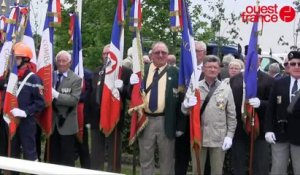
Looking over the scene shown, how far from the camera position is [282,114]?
8.79 meters

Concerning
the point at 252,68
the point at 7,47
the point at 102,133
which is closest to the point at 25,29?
the point at 7,47

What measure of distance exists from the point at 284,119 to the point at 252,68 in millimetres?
882

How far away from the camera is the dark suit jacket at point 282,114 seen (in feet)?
28.1

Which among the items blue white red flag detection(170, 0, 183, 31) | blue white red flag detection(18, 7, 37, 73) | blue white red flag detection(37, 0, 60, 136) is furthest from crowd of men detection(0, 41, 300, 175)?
blue white red flag detection(18, 7, 37, 73)

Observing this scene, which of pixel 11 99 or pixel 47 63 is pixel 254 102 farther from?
pixel 11 99

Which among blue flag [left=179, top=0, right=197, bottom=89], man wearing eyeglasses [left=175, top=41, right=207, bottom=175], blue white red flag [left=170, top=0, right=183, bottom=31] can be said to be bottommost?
man wearing eyeglasses [left=175, top=41, right=207, bottom=175]

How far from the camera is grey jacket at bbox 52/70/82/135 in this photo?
9891mm

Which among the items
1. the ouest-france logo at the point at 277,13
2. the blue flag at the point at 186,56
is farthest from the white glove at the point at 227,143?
the ouest-france logo at the point at 277,13

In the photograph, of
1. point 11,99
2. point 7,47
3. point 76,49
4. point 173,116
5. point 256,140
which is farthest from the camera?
point 76,49

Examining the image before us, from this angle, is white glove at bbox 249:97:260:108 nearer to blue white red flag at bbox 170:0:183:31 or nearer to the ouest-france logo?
blue white red flag at bbox 170:0:183:31

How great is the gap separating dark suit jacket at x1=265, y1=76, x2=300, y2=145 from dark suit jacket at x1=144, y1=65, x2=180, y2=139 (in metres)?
1.17

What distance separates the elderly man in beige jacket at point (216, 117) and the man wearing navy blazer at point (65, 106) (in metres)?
1.73

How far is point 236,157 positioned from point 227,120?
24.2 inches

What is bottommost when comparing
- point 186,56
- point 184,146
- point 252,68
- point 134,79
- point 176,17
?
point 184,146
